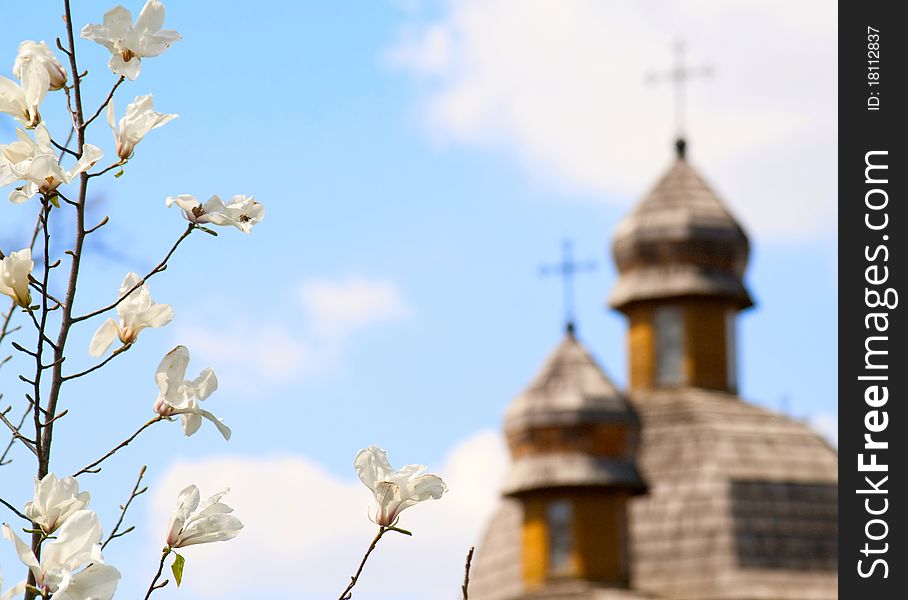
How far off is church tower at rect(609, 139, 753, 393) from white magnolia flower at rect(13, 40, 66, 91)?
2945 centimetres

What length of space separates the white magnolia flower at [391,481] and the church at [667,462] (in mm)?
23845

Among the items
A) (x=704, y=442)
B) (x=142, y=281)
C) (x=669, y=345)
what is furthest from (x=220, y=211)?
(x=669, y=345)

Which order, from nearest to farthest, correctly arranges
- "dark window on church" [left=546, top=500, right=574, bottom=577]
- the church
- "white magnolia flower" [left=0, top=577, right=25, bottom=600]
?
1. "white magnolia flower" [left=0, top=577, right=25, bottom=600]
2. "dark window on church" [left=546, top=500, right=574, bottom=577]
3. the church

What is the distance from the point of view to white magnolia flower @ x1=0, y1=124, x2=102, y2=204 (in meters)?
2.56

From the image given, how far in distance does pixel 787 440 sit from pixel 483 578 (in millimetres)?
5558

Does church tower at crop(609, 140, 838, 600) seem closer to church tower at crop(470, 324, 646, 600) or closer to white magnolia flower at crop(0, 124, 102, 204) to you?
church tower at crop(470, 324, 646, 600)

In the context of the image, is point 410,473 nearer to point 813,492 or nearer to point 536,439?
point 536,439

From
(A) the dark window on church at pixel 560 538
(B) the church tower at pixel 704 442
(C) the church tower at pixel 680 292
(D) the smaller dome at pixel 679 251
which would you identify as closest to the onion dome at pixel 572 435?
(A) the dark window on church at pixel 560 538

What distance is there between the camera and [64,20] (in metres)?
2.72

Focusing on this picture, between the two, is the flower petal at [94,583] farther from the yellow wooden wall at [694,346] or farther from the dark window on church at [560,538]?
the yellow wooden wall at [694,346]

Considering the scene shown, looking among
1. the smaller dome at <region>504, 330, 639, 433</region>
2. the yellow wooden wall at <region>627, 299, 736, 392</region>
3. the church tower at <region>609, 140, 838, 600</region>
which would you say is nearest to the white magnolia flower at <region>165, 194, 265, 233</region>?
the smaller dome at <region>504, 330, 639, 433</region>

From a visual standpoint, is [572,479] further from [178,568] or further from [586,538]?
[178,568]

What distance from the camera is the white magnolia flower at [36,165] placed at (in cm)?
256
